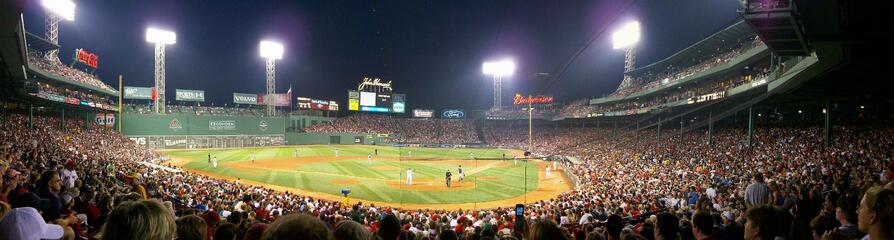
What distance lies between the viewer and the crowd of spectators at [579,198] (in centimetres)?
284

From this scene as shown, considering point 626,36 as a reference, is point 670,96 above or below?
below

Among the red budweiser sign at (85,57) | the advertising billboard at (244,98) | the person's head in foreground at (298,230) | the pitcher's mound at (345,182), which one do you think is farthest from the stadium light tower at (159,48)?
the person's head in foreground at (298,230)

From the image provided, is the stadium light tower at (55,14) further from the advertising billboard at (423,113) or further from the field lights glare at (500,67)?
the advertising billboard at (423,113)

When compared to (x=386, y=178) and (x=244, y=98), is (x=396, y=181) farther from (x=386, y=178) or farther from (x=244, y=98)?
(x=244, y=98)

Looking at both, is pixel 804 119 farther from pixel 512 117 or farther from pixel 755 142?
pixel 512 117

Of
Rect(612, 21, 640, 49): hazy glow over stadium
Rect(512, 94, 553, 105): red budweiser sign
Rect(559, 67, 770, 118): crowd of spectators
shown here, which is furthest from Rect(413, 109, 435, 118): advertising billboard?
Rect(612, 21, 640, 49): hazy glow over stadium

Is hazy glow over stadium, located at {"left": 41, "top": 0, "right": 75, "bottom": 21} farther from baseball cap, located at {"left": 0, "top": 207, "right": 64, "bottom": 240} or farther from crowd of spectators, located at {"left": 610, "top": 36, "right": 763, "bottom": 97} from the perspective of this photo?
crowd of spectators, located at {"left": 610, "top": 36, "right": 763, "bottom": 97}

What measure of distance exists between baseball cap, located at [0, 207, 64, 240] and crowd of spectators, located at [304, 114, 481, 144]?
73.2 meters

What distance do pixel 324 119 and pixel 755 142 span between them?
74057 millimetres

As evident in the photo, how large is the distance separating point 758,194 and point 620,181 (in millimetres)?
17581

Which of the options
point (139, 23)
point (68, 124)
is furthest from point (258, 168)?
point (139, 23)

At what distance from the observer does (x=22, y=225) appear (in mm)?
2584

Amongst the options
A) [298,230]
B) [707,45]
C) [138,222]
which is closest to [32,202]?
[138,222]

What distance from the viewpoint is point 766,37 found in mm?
13133
